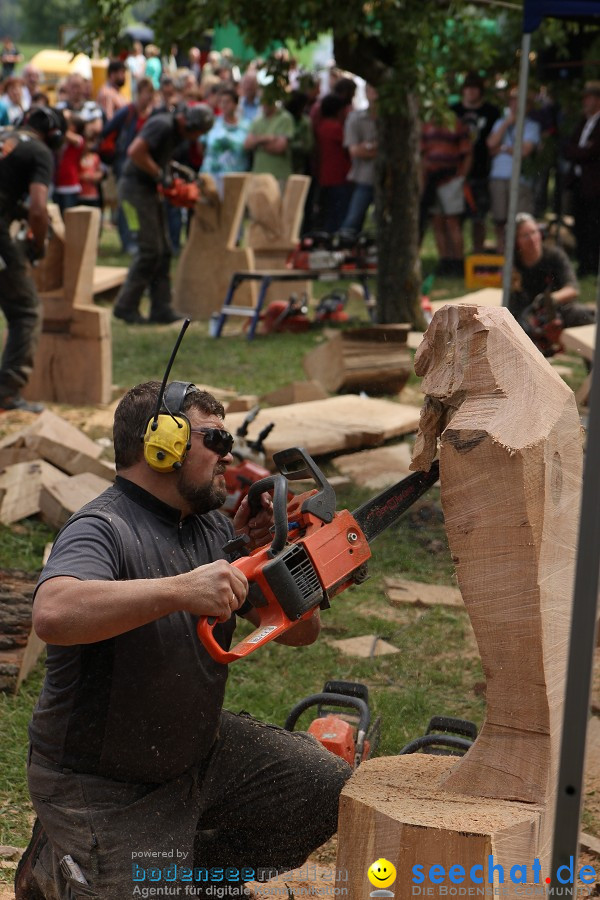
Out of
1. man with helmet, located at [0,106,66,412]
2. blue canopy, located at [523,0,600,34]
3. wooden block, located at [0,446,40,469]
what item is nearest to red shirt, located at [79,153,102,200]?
man with helmet, located at [0,106,66,412]

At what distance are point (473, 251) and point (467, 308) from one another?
1203 centimetres

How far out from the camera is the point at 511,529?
92.4 inches

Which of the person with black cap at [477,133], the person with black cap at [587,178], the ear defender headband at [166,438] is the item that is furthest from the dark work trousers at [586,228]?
the ear defender headband at [166,438]

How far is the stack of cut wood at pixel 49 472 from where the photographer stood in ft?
17.9

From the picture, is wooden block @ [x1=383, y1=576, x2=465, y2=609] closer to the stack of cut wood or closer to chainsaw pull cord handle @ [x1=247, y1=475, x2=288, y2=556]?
the stack of cut wood

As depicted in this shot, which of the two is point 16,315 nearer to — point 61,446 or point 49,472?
point 61,446

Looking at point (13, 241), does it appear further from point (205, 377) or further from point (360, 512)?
point (360, 512)

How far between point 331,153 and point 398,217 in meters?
4.11

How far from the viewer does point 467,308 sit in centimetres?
248

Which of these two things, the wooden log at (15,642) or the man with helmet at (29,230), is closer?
the wooden log at (15,642)

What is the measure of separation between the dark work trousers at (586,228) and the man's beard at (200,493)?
9.89 m

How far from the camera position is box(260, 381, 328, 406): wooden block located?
297 inches

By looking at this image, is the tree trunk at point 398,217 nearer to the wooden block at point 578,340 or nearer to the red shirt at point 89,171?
the wooden block at point 578,340

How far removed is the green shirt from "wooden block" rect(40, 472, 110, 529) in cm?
849
